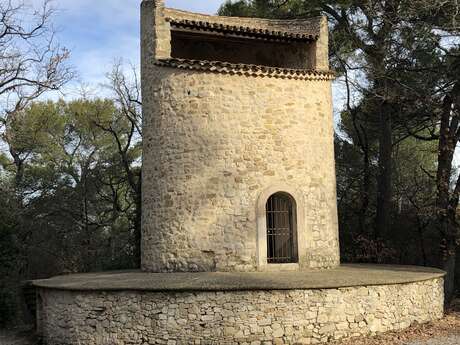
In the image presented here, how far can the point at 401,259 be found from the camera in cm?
2003

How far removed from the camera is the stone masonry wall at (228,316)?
10.2 metres

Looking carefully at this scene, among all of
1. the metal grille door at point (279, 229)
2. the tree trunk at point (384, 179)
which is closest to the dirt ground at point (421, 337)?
the metal grille door at point (279, 229)

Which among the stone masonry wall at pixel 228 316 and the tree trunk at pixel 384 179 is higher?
the tree trunk at pixel 384 179

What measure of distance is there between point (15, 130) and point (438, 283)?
19.0 meters

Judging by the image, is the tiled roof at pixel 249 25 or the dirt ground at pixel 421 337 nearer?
the dirt ground at pixel 421 337

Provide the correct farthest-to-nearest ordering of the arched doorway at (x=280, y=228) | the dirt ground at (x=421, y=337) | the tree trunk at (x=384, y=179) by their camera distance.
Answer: the tree trunk at (x=384, y=179) < the arched doorway at (x=280, y=228) < the dirt ground at (x=421, y=337)

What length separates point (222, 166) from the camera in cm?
1291

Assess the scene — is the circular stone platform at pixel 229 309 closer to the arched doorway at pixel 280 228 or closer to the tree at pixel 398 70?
the arched doorway at pixel 280 228

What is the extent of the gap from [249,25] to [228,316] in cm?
905

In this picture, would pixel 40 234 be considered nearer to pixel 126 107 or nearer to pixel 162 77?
pixel 126 107

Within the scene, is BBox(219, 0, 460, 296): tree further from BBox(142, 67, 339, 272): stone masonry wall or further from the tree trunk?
BBox(142, 67, 339, 272): stone masonry wall

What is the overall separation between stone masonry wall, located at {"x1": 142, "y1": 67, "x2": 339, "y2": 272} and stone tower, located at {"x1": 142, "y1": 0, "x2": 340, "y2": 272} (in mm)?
26

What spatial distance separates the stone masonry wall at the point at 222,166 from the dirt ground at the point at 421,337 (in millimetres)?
2867

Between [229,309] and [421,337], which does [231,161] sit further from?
[421,337]
